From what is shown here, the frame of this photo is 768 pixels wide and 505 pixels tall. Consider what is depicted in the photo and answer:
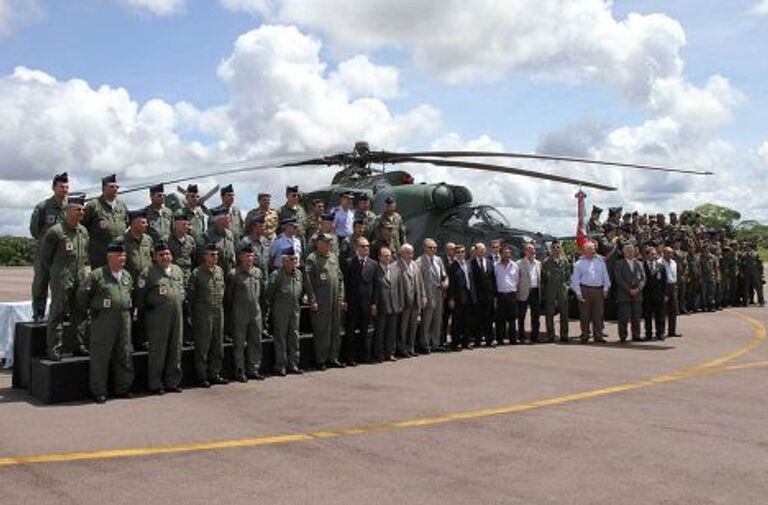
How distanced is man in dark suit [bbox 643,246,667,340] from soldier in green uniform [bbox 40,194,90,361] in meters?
9.03

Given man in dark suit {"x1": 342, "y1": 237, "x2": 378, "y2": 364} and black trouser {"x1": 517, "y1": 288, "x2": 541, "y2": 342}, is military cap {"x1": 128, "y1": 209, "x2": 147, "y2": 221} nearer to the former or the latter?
man in dark suit {"x1": 342, "y1": 237, "x2": 378, "y2": 364}

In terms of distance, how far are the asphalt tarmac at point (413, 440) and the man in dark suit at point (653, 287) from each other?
11.6 feet

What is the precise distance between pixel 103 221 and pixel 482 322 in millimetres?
6081

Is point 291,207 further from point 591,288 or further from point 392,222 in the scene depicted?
point 591,288

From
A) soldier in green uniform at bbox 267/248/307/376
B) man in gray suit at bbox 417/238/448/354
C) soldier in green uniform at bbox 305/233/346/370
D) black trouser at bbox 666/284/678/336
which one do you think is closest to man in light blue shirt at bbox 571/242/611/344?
black trouser at bbox 666/284/678/336

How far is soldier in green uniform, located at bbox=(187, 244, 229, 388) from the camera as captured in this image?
8.45m

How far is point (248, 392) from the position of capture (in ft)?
26.7

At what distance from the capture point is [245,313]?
8812mm

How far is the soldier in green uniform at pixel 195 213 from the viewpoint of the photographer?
9406 millimetres

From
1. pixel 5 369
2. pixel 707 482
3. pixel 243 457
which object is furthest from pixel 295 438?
pixel 5 369

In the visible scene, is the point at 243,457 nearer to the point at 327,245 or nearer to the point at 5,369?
the point at 327,245

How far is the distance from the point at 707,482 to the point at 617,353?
21.4ft

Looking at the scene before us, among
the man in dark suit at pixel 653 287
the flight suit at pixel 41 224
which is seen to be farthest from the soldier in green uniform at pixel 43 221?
the man in dark suit at pixel 653 287

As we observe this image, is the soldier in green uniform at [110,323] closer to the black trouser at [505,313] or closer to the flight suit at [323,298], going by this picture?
the flight suit at [323,298]
